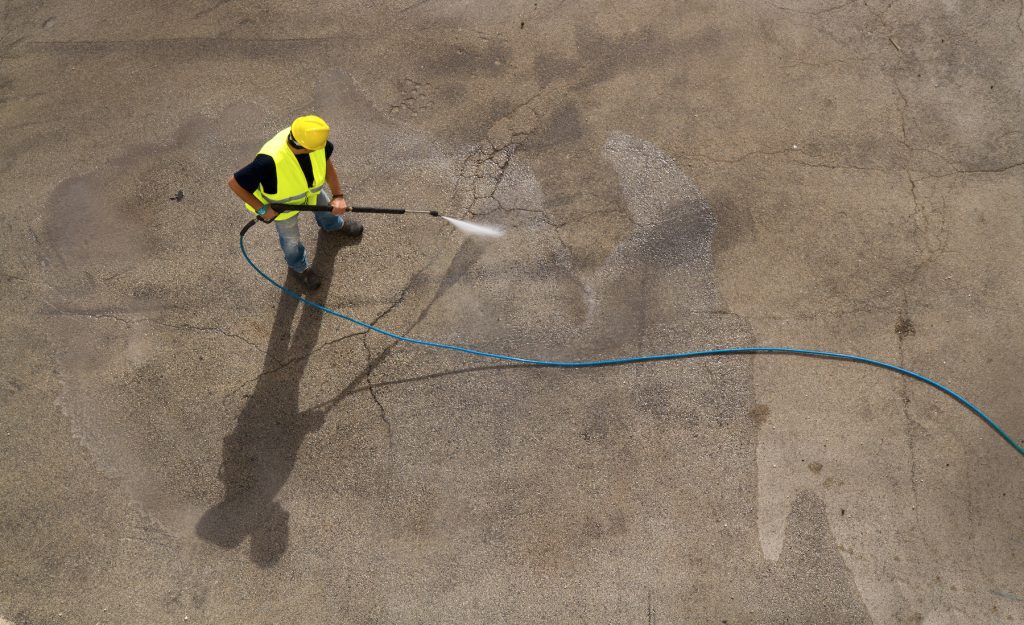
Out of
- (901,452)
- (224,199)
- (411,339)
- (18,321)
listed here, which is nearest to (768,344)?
(901,452)

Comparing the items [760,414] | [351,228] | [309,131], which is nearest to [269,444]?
[351,228]

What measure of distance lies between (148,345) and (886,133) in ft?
27.1

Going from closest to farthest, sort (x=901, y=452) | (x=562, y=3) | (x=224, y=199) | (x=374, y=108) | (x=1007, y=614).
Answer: (x=1007, y=614) → (x=901, y=452) → (x=224, y=199) → (x=374, y=108) → (x=562, y=3)

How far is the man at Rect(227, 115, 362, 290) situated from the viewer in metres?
4.84

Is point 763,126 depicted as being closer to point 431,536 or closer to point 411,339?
point 411,339

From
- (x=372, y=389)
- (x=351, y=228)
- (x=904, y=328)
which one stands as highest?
(x=351, y=228)

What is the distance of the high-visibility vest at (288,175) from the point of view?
16.4ft

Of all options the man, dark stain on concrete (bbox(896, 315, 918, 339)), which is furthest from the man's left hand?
dark stain on concrete (bbox(896, 315, 918, 339))

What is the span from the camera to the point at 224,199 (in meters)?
6.56

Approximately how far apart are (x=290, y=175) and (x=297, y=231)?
746 mm

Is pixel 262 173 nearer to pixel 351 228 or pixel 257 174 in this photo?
pixel 257 174

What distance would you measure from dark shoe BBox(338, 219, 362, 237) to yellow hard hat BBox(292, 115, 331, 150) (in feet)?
5.10

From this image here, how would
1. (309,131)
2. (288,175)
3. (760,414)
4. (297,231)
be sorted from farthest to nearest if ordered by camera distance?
(760,414) → (297,231) → (288,175) → (309,131)

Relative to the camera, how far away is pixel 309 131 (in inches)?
188
